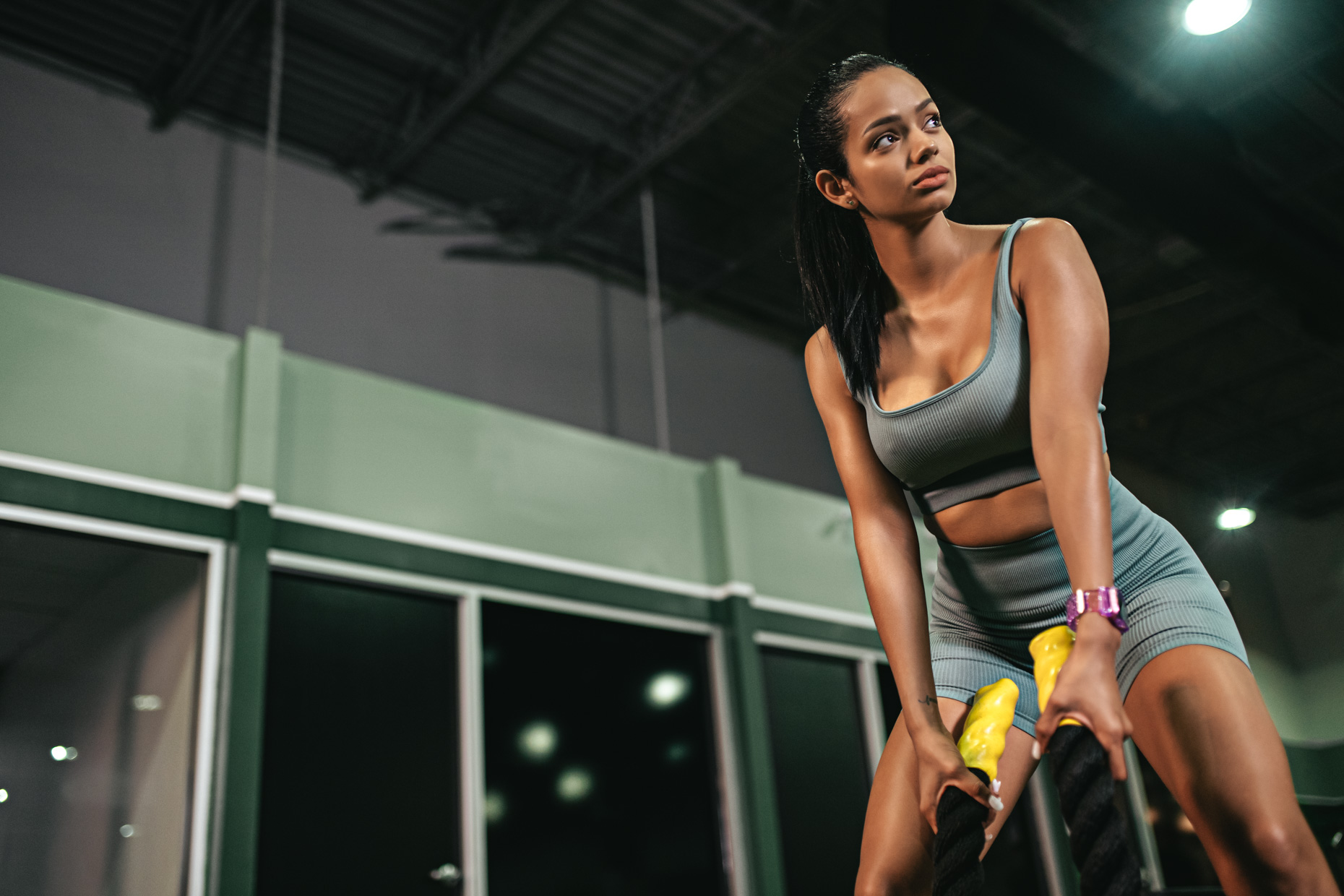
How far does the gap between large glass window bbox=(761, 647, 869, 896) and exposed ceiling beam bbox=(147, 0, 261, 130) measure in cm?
449

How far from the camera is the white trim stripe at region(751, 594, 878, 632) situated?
6281 mm

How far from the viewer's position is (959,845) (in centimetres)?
106

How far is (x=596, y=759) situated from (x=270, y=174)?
12.4ft

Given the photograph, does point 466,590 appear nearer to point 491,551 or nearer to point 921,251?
point 491,551

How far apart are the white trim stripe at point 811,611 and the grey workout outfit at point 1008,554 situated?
4.81 m

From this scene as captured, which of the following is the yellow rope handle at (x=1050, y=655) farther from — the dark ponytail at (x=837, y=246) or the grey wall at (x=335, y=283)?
the grey wall at (x=335, y=283)

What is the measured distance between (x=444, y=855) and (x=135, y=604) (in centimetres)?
156

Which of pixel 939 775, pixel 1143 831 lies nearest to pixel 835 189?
pixel 939 775

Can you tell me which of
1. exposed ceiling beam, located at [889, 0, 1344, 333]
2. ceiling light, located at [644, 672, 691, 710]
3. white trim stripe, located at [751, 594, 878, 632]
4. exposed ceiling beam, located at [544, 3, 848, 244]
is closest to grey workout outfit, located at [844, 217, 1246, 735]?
exposed ceiling beam, located at [889, 0, 1344, 333]

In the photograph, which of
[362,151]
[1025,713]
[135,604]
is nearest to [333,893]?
[135,604]

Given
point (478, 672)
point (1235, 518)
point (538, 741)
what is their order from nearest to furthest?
point (478, 672)
point (538, 741)
point (1235, 518)

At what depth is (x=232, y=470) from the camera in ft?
14.9

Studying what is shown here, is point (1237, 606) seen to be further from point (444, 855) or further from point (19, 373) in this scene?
point (19, 373)

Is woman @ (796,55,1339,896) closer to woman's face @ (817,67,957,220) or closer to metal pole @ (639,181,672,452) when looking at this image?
woman's face @ (817,67,957,220)
